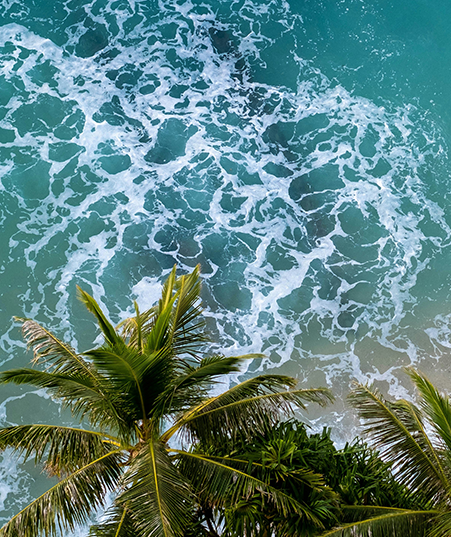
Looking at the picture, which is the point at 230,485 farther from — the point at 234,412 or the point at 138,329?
the point at 138,329

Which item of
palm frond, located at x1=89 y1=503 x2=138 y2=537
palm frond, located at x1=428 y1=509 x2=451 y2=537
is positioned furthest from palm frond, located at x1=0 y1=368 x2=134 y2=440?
palm frond, located at x1=428 y1=509 x2=451 y2=537

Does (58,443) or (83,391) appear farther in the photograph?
(58,443)

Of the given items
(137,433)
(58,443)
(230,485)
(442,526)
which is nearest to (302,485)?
(230,485)

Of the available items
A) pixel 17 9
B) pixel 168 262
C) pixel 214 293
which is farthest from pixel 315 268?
pixel 17 9

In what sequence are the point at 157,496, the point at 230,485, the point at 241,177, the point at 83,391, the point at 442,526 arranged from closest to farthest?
the point at 157,496 → the point at 442,526 → the point at 230,485 → the point at 83,391 → the point at 241,177

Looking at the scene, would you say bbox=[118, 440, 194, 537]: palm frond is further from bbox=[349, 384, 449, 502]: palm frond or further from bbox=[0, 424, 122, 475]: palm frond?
bbox=[349, 384, 449, 502]: palm frond

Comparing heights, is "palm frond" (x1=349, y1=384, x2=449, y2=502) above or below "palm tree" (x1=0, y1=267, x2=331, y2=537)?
below

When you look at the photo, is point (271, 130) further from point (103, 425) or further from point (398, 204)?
point (103, 425)
